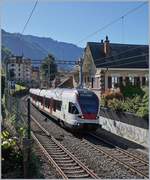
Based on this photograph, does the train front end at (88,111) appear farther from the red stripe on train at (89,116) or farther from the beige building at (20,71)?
the beige building at (20,71)

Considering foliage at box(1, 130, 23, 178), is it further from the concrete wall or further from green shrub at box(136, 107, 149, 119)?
green shrub at box(136, 107, 149, 119)

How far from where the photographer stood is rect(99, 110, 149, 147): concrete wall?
61.0 feet

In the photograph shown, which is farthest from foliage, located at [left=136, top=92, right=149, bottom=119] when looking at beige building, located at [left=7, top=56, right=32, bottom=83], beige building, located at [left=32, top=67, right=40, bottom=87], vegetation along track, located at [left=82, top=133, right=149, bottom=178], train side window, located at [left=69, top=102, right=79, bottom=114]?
beige building, located at [left=32, top=67, right=40, bottom=87]

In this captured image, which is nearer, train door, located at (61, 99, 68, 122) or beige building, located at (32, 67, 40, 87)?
train door, located at (61, 99, 68, 122)

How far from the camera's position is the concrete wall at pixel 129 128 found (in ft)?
61.0

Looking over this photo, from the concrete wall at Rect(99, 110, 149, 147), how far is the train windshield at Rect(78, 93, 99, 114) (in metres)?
1.63

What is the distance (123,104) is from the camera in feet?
75.8

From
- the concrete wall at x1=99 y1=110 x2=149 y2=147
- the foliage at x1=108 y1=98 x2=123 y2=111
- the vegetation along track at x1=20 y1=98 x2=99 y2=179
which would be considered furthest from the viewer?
the foliage at x1=108 y1=98 x2=123 y2=111

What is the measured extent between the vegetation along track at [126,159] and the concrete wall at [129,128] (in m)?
1.42

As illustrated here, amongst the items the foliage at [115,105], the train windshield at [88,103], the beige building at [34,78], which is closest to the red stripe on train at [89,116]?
the train windshield at [88,103]

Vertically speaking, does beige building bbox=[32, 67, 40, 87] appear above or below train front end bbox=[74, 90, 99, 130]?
above

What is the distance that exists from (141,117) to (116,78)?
2106 centimetres

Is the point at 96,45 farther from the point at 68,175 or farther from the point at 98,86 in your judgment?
the point at 68,175

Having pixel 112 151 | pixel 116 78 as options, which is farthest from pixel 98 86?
pixel 112 151
